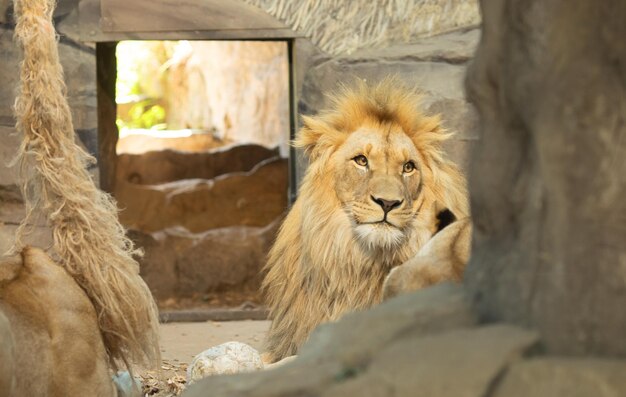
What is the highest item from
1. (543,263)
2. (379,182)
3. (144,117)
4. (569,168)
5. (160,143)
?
(144,117)

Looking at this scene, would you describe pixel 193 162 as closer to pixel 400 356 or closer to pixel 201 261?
pixel 201 261

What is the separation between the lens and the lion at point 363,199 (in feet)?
15.3

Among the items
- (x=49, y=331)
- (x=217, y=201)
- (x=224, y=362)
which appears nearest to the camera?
(x=49, y=331)

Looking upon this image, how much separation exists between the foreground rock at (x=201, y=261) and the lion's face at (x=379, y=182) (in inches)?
175

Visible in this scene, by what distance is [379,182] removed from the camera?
464 cm

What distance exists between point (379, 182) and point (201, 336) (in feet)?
8.54

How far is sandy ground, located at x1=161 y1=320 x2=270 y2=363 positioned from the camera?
6167 mm

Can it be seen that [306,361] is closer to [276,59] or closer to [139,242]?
[139,242]

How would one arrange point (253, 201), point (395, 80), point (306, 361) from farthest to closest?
point (253, 201) < point (395, 80) < point (306, 361)

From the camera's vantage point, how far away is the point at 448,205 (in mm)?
4832

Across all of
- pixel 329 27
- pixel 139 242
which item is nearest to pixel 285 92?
pixel 139 242

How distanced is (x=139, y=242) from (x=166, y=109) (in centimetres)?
1011

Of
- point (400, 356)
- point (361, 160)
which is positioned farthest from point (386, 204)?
point (400, 356)

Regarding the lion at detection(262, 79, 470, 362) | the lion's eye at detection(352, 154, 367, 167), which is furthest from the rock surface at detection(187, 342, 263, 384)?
the lion's eye at detection(352, 154, 367, 167)
